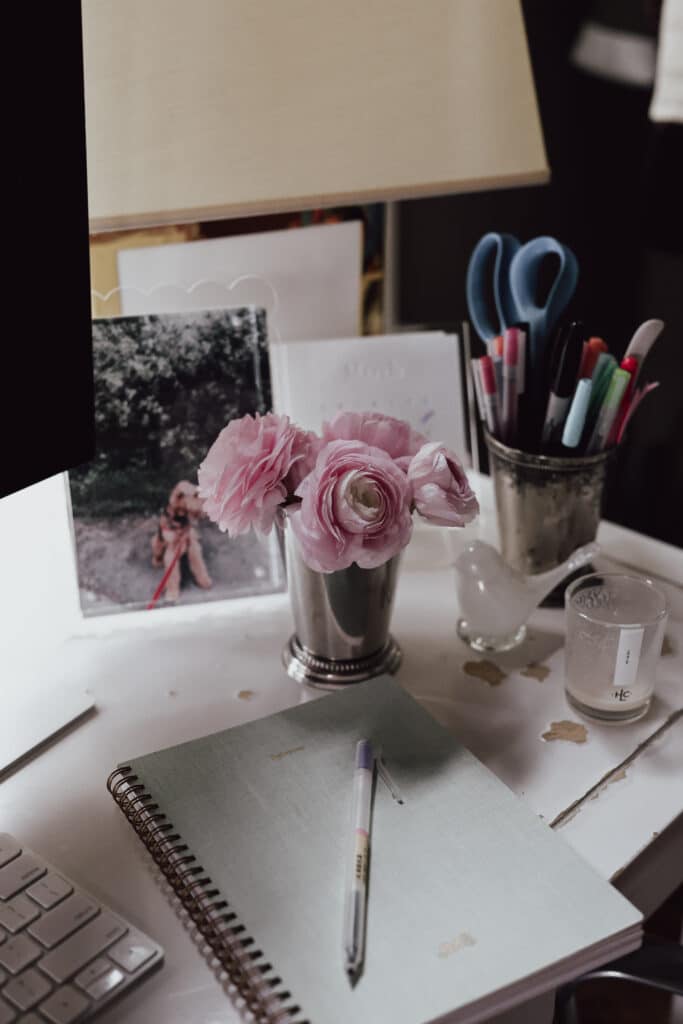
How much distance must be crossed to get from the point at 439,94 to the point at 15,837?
62 centimetres

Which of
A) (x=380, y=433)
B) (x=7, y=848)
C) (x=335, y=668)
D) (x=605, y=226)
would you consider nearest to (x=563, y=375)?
(x=380, y=433)

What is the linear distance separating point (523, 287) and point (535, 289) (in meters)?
0.01

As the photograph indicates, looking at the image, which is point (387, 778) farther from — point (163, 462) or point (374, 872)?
point (163, 462)

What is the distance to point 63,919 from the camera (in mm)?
538

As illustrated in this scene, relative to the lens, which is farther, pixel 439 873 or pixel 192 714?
pixel 192 714

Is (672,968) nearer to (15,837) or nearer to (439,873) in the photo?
(439,873)

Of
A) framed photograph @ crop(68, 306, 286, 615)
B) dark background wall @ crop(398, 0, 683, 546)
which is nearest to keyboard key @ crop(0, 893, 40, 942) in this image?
framed photograph @ crop(68, 306, 286, 615)

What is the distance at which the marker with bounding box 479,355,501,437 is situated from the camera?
2.65ft

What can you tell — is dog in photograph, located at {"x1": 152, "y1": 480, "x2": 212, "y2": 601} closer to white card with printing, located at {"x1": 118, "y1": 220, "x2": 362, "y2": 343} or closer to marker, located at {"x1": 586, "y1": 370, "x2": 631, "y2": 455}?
white card with printing, located at {"x1": 118, "y1": 220, "x2": 362, "y2": 343}

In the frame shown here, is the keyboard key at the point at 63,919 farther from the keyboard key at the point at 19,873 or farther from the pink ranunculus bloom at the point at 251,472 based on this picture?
the pink ranunculus bloom at the point at 251,472

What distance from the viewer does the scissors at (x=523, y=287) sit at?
831mm

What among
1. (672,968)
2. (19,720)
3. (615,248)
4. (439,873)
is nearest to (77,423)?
(19,720)

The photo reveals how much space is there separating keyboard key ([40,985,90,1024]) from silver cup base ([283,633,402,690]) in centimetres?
29

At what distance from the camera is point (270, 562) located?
859mm
